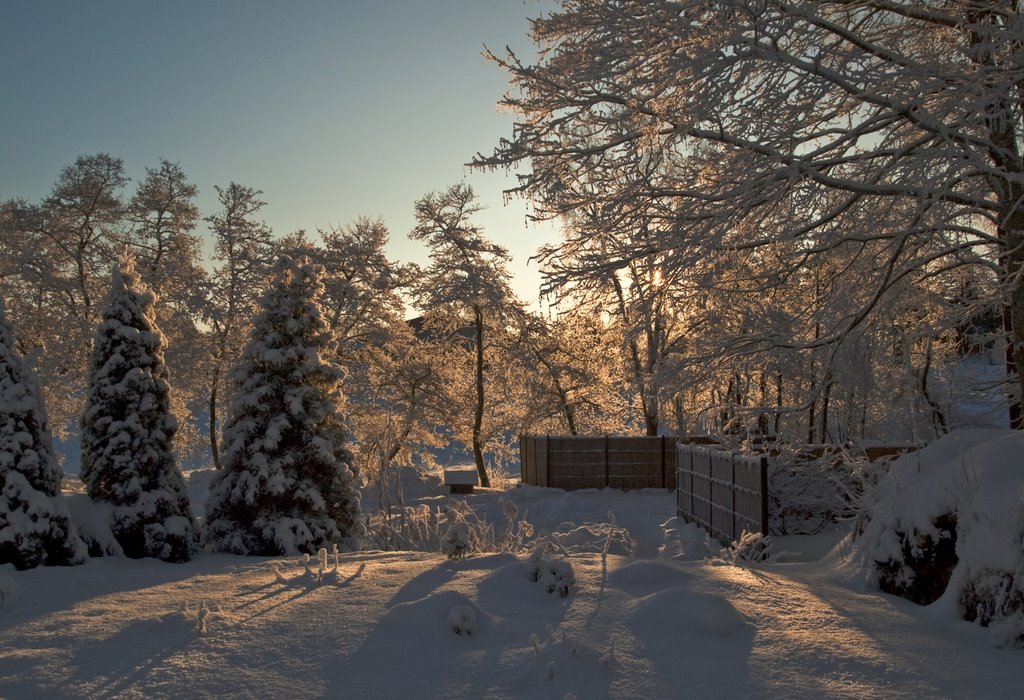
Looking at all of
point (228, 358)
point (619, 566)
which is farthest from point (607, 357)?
point (619, 566)

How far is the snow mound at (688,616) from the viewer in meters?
4.13

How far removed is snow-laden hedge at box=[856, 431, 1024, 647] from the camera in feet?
13.7

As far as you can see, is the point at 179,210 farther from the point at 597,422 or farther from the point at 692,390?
the point at 692,390

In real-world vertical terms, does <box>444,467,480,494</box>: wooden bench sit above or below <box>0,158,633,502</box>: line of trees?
below

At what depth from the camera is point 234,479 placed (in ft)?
32.0

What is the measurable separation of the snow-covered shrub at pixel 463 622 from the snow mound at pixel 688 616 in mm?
923

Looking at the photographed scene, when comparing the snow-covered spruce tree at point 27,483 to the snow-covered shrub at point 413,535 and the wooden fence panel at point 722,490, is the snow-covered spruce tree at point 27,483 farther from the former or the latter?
the wooden fence panel at point 722,490

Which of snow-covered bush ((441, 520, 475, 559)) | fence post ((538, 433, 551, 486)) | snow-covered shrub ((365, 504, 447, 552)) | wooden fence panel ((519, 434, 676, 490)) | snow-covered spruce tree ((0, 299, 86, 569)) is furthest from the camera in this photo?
fence post ((538, 433, 551, 486))

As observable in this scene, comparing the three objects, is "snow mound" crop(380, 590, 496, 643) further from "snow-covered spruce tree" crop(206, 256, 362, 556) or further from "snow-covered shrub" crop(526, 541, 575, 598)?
"snow-covered spruce tree" crop(206, 256, 362, 556)

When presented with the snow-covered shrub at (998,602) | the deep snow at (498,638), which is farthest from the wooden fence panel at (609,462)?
the snow-covered shrub at (998,602)

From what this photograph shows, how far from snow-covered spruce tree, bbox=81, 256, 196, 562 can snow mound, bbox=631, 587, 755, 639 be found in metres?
6.36

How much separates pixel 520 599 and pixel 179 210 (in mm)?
26820

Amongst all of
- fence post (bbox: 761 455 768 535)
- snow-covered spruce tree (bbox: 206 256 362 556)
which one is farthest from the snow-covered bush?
fence post (bbox: 761 455 768 535)

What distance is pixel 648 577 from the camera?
16.9ft
